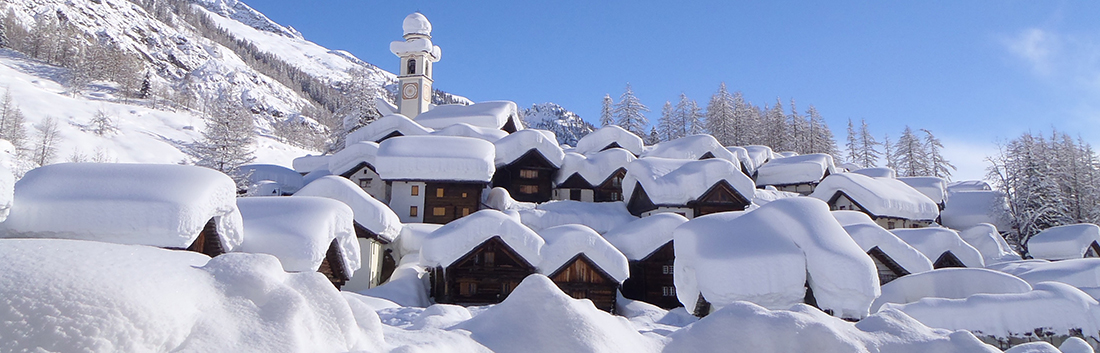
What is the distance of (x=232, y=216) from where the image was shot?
45.8ft

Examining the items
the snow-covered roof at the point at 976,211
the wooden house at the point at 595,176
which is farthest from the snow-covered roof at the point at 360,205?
the snow-covered roof at the point at 976,211

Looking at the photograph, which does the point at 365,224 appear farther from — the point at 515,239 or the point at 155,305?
the point at 155,305

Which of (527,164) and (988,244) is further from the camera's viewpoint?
(527,164)

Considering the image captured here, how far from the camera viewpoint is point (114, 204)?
12016 millimetres

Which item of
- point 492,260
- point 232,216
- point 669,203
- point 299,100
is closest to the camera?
point 232,216

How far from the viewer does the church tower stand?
5134 centimetres

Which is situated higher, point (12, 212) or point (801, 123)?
point (801, 123)

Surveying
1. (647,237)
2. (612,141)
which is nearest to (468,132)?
(612,141)

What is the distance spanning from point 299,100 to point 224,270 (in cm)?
15174

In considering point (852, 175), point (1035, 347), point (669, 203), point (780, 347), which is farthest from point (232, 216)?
point (852, 175)

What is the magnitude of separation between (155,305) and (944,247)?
2863cm

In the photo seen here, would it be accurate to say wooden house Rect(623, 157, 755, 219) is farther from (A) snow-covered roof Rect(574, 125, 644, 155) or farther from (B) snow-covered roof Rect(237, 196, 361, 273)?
(B) snow-covered roof Rect(237, 196, 361, 273)

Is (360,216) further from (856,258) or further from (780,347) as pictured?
(780,347)

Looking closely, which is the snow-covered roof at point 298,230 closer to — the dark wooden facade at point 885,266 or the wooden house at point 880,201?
the dark wooden facade at point 885,266
